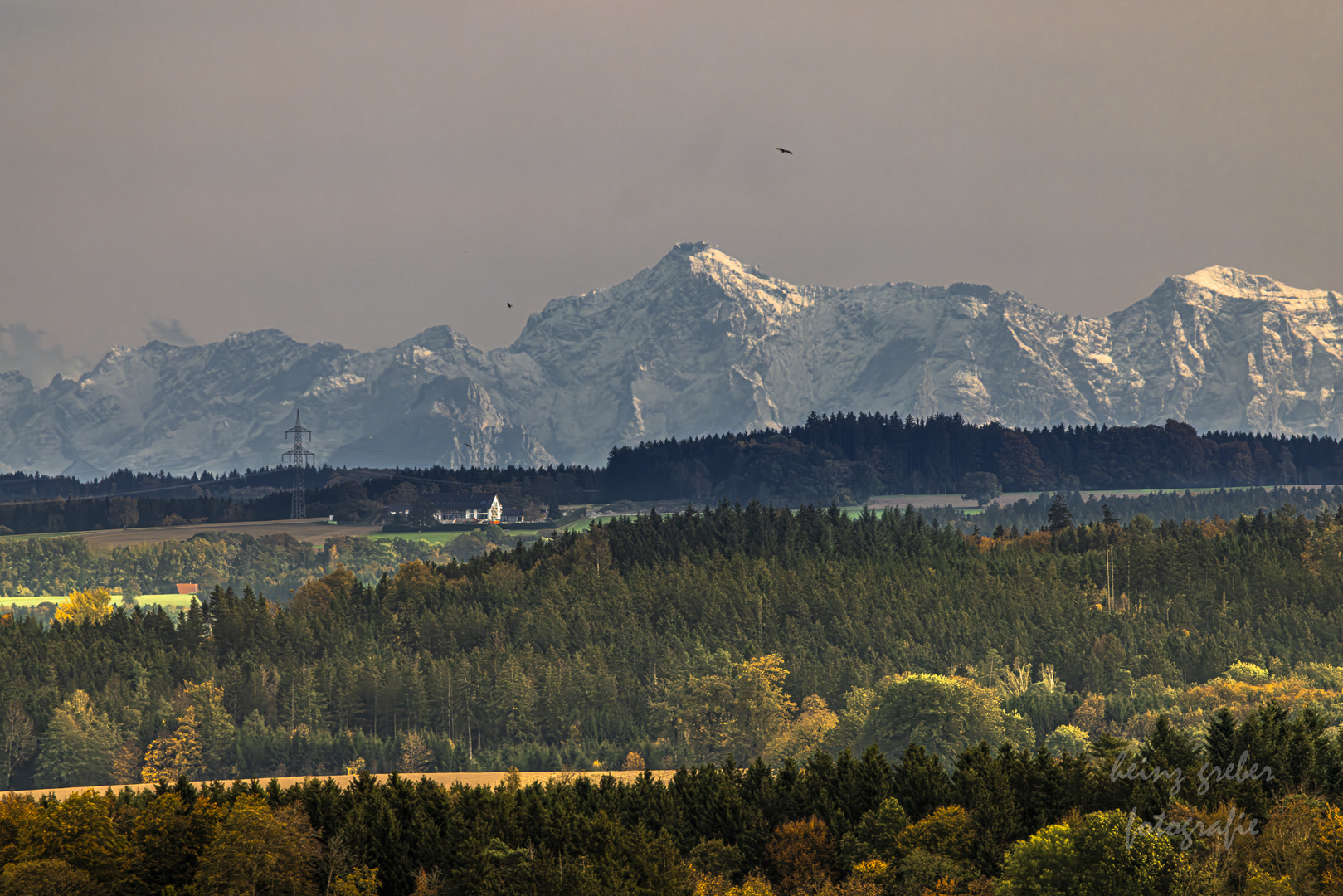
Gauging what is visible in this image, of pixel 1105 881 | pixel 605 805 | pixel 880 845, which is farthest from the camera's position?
pixel 605 805

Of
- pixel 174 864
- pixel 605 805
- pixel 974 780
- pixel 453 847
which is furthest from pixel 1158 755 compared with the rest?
pixel 174 864

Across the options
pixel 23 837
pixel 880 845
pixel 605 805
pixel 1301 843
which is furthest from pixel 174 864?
pixel 1301 843

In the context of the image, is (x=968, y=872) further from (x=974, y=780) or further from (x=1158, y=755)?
(x=1158, y=755)

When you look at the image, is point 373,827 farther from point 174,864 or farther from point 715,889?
point 715,889

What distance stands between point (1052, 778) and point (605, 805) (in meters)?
48.4

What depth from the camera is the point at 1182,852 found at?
129875mm

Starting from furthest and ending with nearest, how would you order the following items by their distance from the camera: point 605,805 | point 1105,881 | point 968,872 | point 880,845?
1. point 605,805
2. point 880,845
3. point 968,872
4. point 1105,881

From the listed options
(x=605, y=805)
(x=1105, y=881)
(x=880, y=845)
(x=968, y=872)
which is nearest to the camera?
(x=1105, y=881)

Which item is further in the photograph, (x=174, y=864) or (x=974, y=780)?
(x=974, y=780)

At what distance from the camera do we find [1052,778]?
535ft

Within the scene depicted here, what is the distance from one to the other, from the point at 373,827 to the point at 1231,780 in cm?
8711

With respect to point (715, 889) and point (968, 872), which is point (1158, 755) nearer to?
point (968, 872)

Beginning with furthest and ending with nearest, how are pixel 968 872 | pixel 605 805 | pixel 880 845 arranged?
pixel 605 805
pixel 880 845
pixel 968 872

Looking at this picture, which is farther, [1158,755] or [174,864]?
[1158,755]
